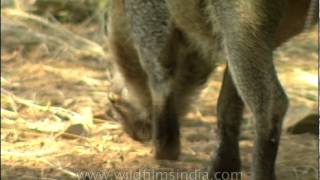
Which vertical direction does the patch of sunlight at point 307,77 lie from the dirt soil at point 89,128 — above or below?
above

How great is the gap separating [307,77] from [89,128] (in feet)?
8.23

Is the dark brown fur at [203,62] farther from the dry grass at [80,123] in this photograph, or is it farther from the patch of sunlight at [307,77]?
the patch of sunlight at [307,77]

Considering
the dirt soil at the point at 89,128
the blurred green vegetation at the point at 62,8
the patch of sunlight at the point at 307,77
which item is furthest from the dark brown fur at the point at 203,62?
the blurred green vegetation at the point at 62,8

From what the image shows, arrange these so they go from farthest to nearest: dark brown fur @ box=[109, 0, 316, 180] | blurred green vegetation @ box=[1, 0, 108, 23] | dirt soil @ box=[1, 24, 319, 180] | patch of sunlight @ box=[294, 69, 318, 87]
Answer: blurred green vegetation @ box=[1, 0, 108, 23], patch of sunlight @ box=[294, 69, 318, 87], dirt soil @ box=[1, 24, 319, 180], dark brown fur @ box=[109, 0, 316, 180]

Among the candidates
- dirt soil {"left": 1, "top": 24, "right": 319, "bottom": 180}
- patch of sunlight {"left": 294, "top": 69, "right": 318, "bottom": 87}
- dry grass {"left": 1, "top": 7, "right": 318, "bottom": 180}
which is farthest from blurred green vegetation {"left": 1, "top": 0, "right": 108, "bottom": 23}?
patch of sunlight {"left": 294, "top": 69, "right": 318, "bottom": 87}

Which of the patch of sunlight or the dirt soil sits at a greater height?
the patch of sunlight

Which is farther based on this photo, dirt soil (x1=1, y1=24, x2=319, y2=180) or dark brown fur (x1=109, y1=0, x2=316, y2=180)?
dirt soil (x1=1, y1=24, x2=319, y2=180)

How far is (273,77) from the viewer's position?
3266 mm

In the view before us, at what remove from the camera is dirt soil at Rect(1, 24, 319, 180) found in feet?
13.8

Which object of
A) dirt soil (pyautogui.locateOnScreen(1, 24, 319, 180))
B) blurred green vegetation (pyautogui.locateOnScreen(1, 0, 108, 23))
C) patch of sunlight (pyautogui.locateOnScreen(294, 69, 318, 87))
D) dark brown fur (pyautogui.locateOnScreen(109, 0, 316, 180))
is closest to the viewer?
dark brown fur (pyautogui.locateOnScreen(109, 0, 316, 180))

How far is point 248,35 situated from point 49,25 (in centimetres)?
504

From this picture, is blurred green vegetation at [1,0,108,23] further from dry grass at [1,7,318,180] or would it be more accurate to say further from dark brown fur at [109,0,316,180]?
dark brown fur at [109,0,316,180]

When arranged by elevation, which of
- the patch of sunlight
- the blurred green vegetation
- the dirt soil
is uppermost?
the blurred green vegetation

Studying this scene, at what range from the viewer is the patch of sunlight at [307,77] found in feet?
21.2
